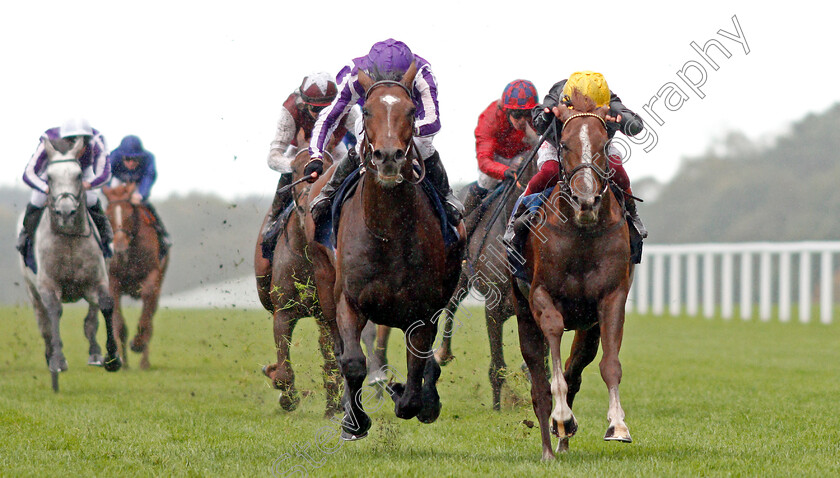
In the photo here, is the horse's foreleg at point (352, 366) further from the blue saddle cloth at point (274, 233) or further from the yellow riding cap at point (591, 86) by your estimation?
the blue saddle cloth at point (274, 233)

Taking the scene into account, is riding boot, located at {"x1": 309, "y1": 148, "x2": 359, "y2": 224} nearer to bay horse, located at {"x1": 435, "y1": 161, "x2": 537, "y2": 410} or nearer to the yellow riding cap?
the yellow riding cap

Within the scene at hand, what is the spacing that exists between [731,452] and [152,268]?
8.39 metres

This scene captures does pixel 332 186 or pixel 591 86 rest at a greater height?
pixel 591 86

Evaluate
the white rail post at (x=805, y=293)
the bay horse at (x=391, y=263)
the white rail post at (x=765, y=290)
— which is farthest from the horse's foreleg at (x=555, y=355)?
the white rail post at (x=765, y=290)

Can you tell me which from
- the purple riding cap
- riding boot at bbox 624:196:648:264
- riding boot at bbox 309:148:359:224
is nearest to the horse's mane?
riding boot at bbox 624:196:648:264

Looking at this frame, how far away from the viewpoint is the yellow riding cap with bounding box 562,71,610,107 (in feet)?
20.0

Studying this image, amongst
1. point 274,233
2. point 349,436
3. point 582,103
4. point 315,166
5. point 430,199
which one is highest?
point 582,103

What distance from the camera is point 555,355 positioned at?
5.75 meters

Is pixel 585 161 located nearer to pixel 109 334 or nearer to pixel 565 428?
pixel 565 428

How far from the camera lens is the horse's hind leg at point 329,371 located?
740 centimetres

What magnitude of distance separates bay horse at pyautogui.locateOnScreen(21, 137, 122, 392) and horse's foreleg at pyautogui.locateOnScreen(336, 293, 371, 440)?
15.0 feet

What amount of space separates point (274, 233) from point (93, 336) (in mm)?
3659

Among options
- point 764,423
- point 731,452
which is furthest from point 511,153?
point 731,452

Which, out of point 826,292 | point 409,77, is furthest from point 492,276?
point 826,292
